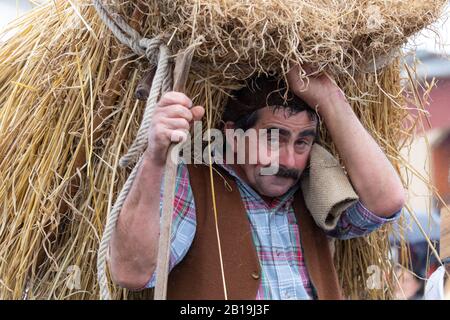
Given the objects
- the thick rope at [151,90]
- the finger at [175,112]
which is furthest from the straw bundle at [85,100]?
the finger at [175,112]

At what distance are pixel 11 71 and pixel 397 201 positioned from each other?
0.91 metres

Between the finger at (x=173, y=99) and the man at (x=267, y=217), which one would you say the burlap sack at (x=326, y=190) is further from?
the finger at (x=173, y=99)

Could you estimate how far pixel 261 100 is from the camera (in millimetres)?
1734

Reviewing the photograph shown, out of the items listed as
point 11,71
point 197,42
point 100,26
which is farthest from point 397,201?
point 11,71

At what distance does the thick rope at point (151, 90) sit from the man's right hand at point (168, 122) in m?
0.02

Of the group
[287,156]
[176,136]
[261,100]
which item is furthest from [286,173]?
[176,136]

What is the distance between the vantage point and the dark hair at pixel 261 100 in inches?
67.8

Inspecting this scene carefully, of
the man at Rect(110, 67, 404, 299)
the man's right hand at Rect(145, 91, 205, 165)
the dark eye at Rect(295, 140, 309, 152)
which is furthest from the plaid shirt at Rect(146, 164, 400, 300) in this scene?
the man's right hand at Rect(145, 91, 205, 165)

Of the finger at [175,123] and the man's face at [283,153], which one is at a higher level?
the man's face at [283,153]

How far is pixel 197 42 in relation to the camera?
1.46 meters

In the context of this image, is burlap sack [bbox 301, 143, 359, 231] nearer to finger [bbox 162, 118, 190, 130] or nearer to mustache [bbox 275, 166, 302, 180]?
mustache [bbox 275, 166, 302, 180]

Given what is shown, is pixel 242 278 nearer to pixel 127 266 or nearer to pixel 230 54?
pixel 127 266

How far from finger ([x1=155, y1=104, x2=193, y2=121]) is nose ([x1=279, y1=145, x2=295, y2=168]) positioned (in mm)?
319

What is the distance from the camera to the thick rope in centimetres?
148
